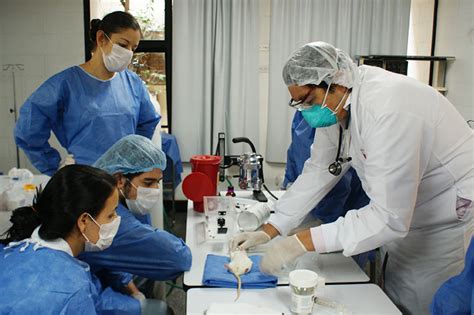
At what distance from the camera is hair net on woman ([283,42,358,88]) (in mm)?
1461

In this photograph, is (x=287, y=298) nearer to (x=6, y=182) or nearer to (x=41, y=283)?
(x=41, y=283)

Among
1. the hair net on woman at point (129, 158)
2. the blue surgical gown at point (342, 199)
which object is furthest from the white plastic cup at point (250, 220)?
the hair net on woman at point (129, 158)

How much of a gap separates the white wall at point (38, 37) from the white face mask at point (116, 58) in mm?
1715

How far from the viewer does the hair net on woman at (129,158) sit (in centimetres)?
172

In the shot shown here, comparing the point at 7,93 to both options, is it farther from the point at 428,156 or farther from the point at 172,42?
the point at 428,156

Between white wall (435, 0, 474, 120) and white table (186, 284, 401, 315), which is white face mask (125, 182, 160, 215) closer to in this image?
white table (186, 284, 401, 315)

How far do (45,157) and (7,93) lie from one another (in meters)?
1.49

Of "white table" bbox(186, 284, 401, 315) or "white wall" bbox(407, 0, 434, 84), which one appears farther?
"white wall" bbox(407, 0, 434, 84)

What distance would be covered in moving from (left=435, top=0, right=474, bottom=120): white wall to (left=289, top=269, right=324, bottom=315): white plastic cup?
2.99 m

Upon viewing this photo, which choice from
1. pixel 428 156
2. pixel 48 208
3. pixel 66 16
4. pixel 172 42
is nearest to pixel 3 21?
pixel 66 16

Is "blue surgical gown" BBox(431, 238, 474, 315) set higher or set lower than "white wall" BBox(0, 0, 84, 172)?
lower

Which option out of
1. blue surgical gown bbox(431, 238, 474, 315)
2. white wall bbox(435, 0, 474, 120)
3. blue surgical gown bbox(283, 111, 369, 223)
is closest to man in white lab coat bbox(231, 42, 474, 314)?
blue surgical gown bbox(431, 238, 474, 315)

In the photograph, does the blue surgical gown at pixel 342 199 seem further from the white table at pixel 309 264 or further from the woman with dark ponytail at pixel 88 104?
the woman with dark ponytail at pixel 88 104

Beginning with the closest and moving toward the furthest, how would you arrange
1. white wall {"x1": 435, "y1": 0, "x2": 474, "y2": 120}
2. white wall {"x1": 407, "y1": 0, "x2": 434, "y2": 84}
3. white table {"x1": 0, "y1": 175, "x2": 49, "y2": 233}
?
white table {"x1": 0, "y1": 175, "x2": 49, "y2": 233} < white wall {"x1": 435, "y1": 0, "x2": 474, "y2": 120} < white wall {"x1": 407, "y1": 0, "x2": 434, "y2": 84}
